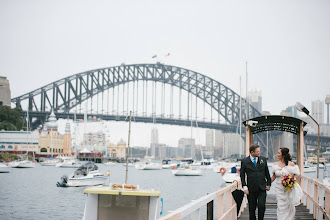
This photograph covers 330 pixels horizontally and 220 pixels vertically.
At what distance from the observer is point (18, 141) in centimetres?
12619

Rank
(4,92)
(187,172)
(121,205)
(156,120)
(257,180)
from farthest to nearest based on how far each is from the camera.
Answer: (4,92), (156,120), (187,172), (257,180), (121,205)

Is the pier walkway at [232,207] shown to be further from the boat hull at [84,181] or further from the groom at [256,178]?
the boat hull at [84,181]

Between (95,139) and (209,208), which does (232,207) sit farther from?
(95,139)

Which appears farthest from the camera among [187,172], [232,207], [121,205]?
[187,172]

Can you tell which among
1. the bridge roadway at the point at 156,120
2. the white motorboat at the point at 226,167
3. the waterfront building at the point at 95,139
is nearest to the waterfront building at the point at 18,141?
the bridge roadway at the point at 156,120

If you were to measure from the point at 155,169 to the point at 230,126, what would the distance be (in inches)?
1076

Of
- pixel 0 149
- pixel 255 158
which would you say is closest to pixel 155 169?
pixel 0 149

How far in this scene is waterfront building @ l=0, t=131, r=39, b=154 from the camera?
122844mm

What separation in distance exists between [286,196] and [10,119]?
123 m

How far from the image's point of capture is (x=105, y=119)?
424ft

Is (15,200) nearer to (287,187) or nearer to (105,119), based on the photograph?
(287,187)

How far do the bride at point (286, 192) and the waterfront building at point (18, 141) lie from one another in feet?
378

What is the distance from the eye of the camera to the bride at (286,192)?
29.6ft

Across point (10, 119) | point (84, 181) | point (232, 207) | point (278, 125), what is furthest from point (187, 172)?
point (232, 207)
